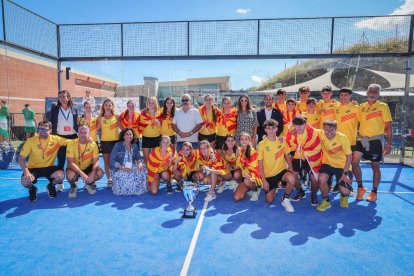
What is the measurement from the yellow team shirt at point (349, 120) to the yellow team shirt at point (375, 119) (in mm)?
162

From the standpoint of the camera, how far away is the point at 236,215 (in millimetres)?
4203

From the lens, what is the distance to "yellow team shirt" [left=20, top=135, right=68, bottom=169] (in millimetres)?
5107

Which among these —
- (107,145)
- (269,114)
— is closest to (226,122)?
(269,114)

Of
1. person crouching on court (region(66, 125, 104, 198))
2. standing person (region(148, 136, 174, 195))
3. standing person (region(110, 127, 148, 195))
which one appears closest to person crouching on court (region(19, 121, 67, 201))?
person crouching on court (region(66, 125, 104, 198))

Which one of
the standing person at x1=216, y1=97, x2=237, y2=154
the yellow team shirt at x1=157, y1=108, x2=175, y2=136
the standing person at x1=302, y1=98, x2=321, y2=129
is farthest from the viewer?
the yellow team shirt at x1=157, y1=108, x2=175, y2=136

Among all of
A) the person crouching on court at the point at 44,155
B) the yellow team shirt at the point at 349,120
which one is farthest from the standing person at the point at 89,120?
the yellow team shirt at the point at 349,120

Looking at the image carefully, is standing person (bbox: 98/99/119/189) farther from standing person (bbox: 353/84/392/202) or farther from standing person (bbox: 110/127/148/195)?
standing person (bbox: 353/84/392/202)

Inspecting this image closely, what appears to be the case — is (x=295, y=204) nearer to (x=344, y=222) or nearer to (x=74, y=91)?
(x=344, y=222)

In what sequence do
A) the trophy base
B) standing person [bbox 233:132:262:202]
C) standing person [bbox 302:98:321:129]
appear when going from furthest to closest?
standing person [bbox 302:98:321:129] < standing person [bbox 233:132:262:202] < the trophy base

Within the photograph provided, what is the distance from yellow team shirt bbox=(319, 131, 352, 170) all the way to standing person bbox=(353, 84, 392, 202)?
718 mm

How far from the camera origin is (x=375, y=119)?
5012mm

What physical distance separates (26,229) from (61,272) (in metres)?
1.39

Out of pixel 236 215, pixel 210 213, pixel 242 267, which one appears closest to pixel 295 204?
pixel 236 215

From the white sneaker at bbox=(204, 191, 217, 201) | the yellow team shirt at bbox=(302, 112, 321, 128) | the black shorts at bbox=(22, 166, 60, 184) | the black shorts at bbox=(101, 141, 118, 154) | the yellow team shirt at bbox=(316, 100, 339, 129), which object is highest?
the yellow team shirt at bbox=(316, 100, 339, 129)
